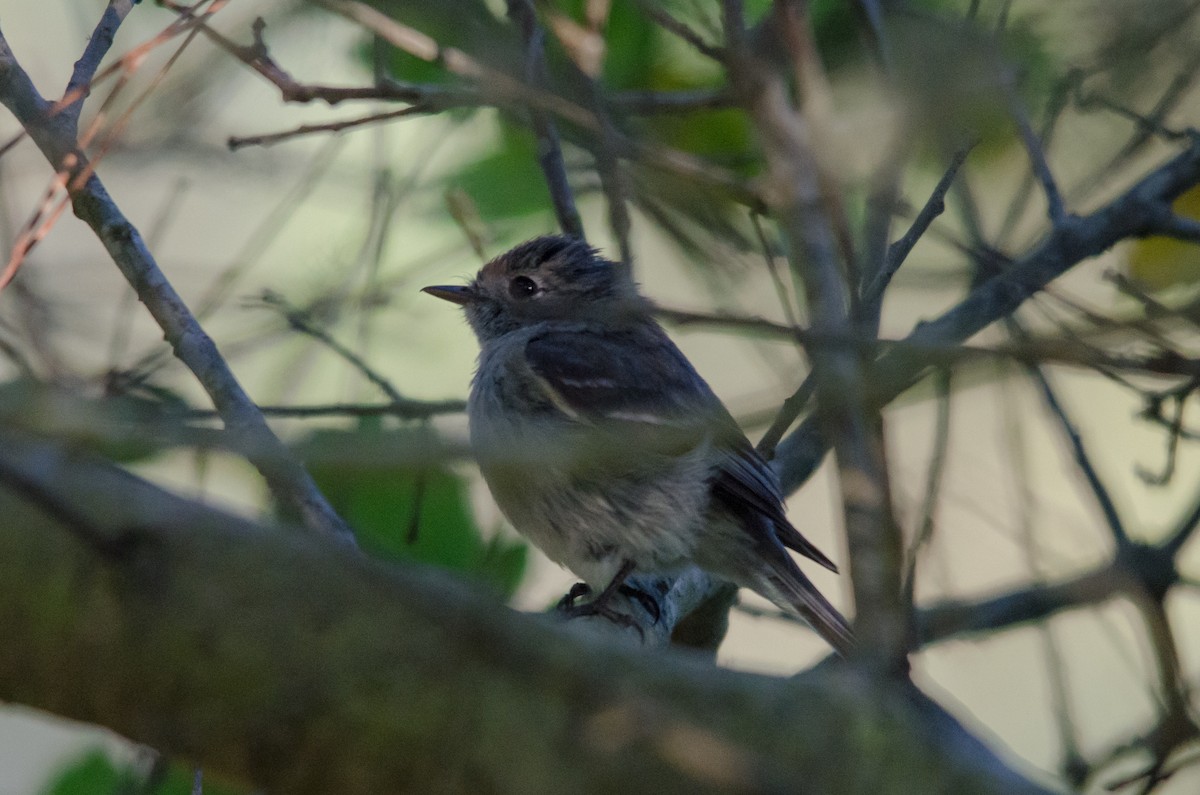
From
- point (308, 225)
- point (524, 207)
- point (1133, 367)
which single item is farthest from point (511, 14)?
point (1133, 367)

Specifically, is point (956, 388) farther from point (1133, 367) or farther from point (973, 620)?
point (973, 620)

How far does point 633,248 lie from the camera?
3340 mm

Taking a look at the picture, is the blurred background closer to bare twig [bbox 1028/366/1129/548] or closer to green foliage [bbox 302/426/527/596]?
green foliage [bbox 302/426/527/596]

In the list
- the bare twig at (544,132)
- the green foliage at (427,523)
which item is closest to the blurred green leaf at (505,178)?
the bare twig at (544,132)

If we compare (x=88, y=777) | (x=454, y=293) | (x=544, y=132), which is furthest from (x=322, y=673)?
(x=454, y=293)

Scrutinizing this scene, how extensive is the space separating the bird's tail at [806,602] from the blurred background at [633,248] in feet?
0.75

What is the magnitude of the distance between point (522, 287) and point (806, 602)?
183 cm

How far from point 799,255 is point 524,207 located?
2.91 m

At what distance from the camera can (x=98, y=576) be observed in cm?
129

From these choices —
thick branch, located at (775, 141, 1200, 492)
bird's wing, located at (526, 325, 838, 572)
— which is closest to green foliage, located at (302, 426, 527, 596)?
bird's wing, located at (526, 325, 838, 572)

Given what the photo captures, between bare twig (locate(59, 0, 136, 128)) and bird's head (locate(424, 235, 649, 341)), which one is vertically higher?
bird's head (locate(424, 235, 649, 341))

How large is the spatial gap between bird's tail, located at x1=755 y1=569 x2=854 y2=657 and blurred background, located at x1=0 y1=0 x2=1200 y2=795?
23 cm

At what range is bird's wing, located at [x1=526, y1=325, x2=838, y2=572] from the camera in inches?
164

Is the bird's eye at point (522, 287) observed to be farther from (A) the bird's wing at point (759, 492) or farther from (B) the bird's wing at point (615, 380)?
(A) the bird's wing at point (759, 492)
